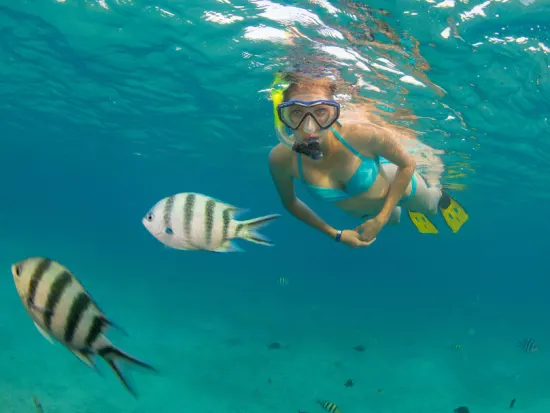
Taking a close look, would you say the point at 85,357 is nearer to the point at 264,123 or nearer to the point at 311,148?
the point at 311,148

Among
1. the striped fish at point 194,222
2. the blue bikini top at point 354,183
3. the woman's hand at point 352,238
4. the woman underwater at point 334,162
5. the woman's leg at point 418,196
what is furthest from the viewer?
the woman's leg at point 418,196

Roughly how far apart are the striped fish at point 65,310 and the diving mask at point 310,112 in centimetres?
397

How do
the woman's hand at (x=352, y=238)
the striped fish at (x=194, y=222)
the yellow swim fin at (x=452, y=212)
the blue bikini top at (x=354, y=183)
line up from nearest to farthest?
the striped fish at (x=194, y=222) < the woman's hand at (x=352, y=238) < the blue bikini top at (x=354, y=183) < the yellow swim fin at (x=452, y=212)

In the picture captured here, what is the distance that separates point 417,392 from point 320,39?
49.1 ft

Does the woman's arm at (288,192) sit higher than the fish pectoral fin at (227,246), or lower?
lower

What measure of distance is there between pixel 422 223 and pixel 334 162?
12.1ft

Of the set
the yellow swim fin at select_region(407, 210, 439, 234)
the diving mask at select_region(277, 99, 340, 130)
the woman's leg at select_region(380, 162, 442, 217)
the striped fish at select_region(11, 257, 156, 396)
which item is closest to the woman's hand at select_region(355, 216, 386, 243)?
the diving mask at select_region(277, 99, 340, 130)

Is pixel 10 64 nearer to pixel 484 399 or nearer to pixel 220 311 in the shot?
pixel 220 311

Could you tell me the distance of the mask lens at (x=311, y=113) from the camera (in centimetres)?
545

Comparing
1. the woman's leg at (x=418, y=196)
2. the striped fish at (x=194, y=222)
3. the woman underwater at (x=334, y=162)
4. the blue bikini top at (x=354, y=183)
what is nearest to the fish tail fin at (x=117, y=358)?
the striped fish at (x=194, y=222)

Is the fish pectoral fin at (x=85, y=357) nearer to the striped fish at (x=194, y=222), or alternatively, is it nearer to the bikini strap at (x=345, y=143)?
the striped fish at (x=194, y=222)

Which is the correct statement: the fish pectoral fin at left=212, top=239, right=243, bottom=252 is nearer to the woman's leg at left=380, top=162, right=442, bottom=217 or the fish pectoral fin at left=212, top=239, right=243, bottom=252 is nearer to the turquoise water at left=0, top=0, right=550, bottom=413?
the turquoise water at left=0, top=0, right=550, bottom=413

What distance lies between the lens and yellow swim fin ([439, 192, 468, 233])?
977 cm

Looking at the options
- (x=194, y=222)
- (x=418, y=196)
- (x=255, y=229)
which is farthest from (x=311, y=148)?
(x=418, y=196)
